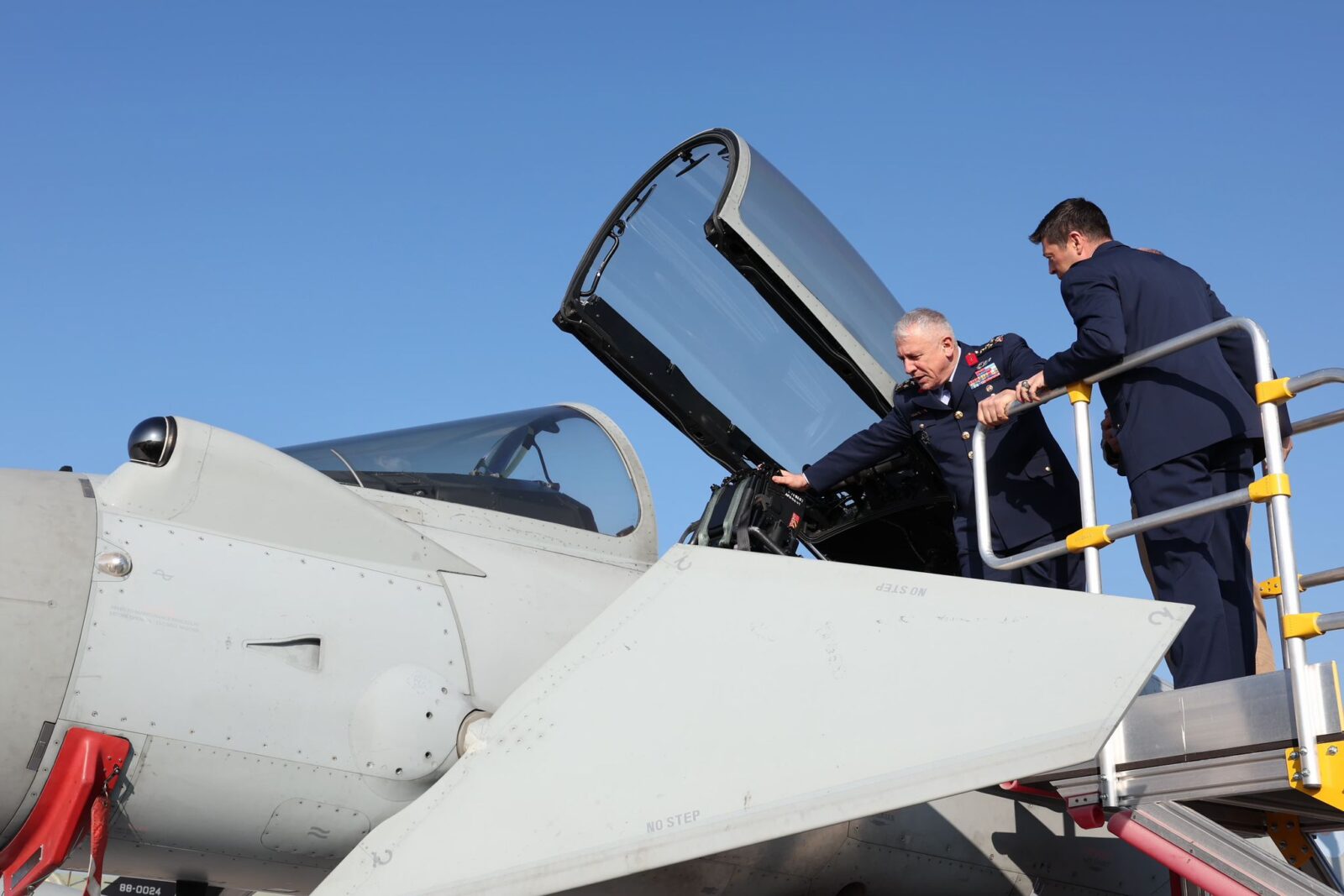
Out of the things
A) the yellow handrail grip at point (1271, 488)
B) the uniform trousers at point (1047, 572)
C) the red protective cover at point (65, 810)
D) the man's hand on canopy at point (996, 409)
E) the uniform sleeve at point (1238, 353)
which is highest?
the uniform sleeve at point (1238, 353)

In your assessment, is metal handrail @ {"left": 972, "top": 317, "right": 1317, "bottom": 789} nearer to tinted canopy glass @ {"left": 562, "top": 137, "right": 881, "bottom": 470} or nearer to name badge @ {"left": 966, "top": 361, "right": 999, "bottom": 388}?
name badge @ {"left": 966, "top": 361, "right": 999, "bottom": 388}

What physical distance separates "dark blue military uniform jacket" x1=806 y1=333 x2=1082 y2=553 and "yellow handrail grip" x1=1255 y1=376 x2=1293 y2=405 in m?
1.27

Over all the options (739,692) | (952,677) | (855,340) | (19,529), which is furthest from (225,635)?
(855,340)

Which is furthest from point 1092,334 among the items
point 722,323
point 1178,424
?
point 722,323

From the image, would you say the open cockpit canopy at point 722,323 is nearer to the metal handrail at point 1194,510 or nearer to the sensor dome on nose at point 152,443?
the metal handrail at point 1194,510

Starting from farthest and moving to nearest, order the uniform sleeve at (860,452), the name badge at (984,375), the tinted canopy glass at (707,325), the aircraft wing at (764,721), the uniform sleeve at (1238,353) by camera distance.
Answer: the tinted canopy glass at (707,325)
the uniform sleeve at (860,452)
the name badge at (984,375)
the uniform sleeve at (1238,353)
the aircraft wing at (764,721)

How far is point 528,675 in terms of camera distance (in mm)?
5137

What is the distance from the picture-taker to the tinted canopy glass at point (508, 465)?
18.5 ft

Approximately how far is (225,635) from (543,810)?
1336 millimetres

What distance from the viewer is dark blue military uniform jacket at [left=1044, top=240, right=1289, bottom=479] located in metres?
4.64

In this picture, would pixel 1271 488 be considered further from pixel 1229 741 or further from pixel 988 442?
pixel 988 442

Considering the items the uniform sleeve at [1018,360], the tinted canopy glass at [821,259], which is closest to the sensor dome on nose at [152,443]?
the tinted canopy glass at [821,259]

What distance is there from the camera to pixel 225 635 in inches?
175

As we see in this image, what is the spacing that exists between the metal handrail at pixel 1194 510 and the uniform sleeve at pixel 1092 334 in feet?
0.19
